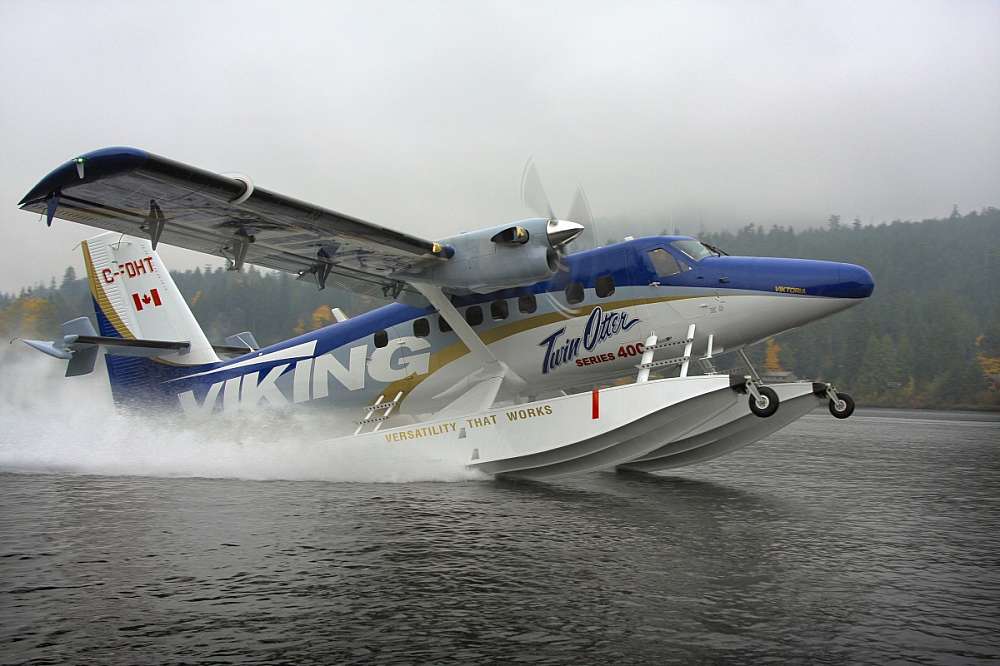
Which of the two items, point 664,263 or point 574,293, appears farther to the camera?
point 574,293

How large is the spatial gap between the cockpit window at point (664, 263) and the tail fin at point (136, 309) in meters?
9.52

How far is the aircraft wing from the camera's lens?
9.72 meters

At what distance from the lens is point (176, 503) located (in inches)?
427

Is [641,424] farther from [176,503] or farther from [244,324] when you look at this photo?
[244,324]

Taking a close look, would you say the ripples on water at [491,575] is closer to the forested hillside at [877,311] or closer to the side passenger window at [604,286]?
the side passenger window at [604,286]

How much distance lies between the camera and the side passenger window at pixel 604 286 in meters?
13.3

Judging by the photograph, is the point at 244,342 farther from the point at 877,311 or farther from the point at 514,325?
the point at 877,311

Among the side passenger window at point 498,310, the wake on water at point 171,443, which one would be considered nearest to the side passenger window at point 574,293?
the side passenger window at point 498,310

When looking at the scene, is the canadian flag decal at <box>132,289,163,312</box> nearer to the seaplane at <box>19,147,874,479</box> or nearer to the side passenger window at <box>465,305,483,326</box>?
the seaplane at <box>19,147,874,479</box>

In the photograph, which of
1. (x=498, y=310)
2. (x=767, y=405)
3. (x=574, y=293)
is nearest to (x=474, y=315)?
(x=498, y=310)

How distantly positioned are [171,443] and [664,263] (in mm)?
10366

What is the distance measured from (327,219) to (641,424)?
5441mm

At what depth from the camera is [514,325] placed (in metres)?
14.0

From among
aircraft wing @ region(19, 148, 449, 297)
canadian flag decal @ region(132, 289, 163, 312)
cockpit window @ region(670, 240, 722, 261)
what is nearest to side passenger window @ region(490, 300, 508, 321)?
aircraft wing @ region(19, 148, 449, 297)
